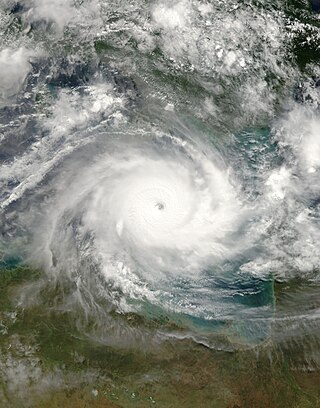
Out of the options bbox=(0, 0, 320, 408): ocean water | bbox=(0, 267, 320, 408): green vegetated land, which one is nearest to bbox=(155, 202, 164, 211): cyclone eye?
bbox=(0, 0, 320, 408): ocean water

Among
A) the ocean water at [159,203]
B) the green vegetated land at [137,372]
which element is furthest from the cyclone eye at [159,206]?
the green vegetated land at [137,372]

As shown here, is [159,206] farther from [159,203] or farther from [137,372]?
[137,372]

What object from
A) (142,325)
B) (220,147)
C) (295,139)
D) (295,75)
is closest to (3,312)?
(142,325)

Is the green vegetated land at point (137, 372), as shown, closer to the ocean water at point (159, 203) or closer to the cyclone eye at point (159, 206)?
the ocean water at point (159, 203)

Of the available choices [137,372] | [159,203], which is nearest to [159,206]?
[159,203]

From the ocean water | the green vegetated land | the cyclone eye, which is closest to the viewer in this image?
the green vegetated land

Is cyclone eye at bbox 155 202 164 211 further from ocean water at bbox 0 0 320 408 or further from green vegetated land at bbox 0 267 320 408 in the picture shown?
green vegetated land at bbox 0 267 320 408

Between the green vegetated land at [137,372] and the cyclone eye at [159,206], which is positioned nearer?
the green vegetated land at [137,372]
